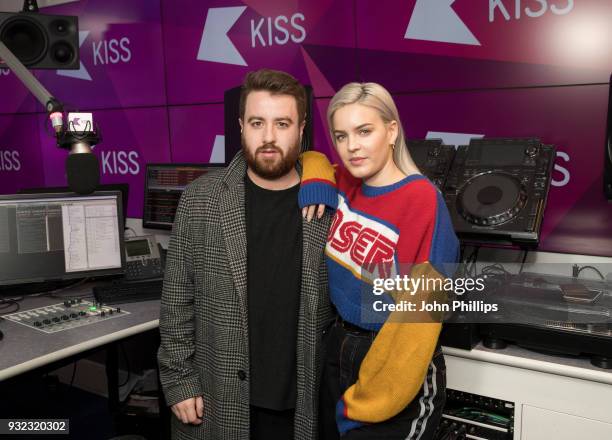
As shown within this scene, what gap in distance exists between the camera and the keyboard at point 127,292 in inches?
79.7

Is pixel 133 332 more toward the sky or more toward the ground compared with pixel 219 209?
more toward the ground

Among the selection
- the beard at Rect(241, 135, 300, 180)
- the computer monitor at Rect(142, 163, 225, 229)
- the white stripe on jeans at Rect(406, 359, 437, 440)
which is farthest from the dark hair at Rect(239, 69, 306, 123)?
the computer monitor at Rect(142, 163, 225, 229)

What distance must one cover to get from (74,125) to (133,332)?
714 millimetres

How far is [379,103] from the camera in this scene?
124cm

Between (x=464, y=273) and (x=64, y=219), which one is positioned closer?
(x=464, y=273)

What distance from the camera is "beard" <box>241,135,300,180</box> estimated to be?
1.42 meters

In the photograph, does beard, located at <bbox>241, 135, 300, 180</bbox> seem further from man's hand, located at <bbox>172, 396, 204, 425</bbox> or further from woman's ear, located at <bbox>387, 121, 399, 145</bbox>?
man's hand, located at <bbox>172, 396, 204, 425</bbox>

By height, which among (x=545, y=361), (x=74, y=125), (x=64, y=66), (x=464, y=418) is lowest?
(x=464, y=418)

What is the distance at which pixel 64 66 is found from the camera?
6.88 feet

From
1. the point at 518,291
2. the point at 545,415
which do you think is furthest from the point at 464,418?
the point at 518,291

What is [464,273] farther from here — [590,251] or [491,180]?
[590,251]

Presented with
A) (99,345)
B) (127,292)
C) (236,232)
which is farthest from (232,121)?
(99,345)

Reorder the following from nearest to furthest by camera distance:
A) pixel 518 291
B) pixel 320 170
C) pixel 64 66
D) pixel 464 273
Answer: pixel 320 170 → pixel 518 291 → pixel 464 273 → pixel 64 66

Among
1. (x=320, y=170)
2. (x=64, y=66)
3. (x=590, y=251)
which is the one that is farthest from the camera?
(x=64, y=66)
